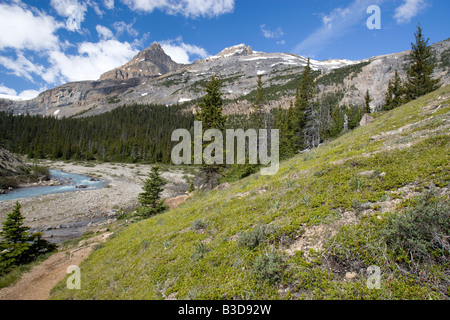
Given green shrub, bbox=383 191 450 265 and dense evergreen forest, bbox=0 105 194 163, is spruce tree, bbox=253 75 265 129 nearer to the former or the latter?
green shrub, bbox=383 191 450 265

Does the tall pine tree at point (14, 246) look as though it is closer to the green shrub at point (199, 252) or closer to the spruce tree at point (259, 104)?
the green shrub at point (199, 252)

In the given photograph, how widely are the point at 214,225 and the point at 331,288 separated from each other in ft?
16.5

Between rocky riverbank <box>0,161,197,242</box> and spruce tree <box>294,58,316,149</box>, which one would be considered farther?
spruce tree <box>294,58,316,149</box>

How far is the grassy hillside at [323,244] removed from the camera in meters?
3.34

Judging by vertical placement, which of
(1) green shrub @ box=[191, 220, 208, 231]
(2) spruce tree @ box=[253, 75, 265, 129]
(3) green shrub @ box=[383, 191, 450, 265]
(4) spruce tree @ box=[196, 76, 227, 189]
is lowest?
(1) green shrub @ box=[191, 220, 208, 231]

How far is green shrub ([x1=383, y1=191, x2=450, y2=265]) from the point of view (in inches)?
127

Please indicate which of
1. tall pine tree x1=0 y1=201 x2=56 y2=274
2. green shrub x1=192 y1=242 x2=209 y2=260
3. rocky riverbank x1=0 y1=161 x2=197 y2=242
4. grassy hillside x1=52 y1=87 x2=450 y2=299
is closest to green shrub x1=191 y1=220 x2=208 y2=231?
grassy hillside x1=52 y1=87 x2=450 y2=299

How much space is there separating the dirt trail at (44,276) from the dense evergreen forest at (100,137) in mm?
78099

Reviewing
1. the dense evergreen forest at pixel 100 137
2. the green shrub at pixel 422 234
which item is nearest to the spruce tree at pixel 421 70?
the green shrub at pixel 422 234

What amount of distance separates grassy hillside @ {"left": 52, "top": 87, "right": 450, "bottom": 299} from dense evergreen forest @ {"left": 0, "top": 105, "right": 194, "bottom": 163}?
86.6 metres

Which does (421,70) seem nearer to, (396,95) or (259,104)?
(396,95)

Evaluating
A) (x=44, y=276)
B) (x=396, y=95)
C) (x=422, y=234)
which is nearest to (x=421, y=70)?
(x=396, y=95)

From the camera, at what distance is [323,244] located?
4430 millimetres
